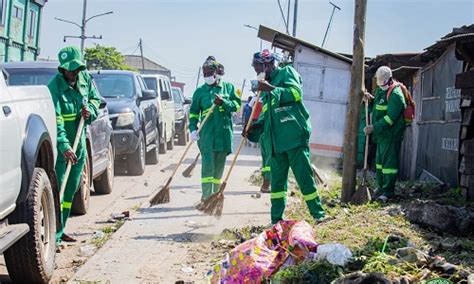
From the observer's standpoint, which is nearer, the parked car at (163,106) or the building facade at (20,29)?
the parked car at (163,106)

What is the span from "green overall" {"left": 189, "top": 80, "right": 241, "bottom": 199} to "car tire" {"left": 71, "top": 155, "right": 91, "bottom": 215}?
1.49 meters

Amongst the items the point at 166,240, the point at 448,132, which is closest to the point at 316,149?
the point at 448,132

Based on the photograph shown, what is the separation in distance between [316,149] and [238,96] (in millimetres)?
7536

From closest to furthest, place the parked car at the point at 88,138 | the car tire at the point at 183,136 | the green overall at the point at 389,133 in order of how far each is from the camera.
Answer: the parked car at the point at 88,138 < the green overall at the point at 389,133 < the car tire at the point at 183,136

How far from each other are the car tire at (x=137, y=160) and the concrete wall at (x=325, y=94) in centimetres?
502

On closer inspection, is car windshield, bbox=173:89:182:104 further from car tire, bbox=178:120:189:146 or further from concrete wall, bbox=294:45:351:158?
concrete wall, bbox=294:45:351:158

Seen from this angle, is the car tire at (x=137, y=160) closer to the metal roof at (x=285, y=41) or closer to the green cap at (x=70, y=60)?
the metal roof at (x=285, y=41)

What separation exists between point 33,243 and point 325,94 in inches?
473

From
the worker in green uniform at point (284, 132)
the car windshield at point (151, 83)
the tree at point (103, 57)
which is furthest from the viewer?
the tree at point (103, 57)

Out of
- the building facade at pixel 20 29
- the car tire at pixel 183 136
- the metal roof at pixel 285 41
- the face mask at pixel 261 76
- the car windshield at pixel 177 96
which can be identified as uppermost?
the building facade at pixel 20 29

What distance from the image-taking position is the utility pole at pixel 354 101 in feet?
28.1

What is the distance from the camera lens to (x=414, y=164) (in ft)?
41.4

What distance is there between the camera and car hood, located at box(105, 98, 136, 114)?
11.8 m

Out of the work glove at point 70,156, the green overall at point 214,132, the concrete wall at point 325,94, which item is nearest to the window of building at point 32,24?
the concrete wall at point 325,94
